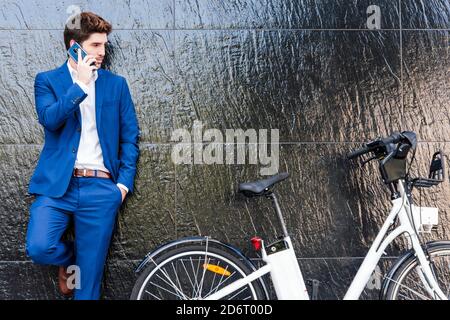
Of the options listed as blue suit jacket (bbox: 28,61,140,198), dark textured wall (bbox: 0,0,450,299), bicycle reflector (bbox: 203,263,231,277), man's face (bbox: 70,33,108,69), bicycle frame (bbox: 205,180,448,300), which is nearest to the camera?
bicycle frame (bbox: 205,180,448,300)

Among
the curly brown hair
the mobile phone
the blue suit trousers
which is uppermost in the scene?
the curly brown hair

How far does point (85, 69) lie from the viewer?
13.5ft

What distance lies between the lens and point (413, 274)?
13.3 ft

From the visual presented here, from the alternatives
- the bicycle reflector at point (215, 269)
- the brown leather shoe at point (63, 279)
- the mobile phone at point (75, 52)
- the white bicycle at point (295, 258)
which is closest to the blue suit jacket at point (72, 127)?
the mobile phone at point (75, 52)

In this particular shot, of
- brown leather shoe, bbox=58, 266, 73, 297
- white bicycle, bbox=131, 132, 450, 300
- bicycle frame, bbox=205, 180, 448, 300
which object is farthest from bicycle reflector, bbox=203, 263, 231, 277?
Result: brown leather shoe, bbox=58, 266, 73, 297

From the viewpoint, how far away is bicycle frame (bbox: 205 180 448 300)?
148 inches

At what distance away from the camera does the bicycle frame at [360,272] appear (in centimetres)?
375

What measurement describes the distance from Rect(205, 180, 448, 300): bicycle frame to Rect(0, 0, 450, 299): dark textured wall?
0.86 metres

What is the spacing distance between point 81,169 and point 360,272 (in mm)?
2118

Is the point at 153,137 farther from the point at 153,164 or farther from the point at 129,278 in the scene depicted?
the point at 129,278

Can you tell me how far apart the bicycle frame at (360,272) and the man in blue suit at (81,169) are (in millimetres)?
1085

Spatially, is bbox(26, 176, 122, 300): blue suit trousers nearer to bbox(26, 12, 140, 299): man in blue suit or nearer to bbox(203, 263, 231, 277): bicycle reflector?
bbox(26, 12, 140, 299): man in blue suit

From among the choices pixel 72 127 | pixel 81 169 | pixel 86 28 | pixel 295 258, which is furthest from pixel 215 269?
pixel 86 28

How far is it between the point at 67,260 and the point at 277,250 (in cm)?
160
